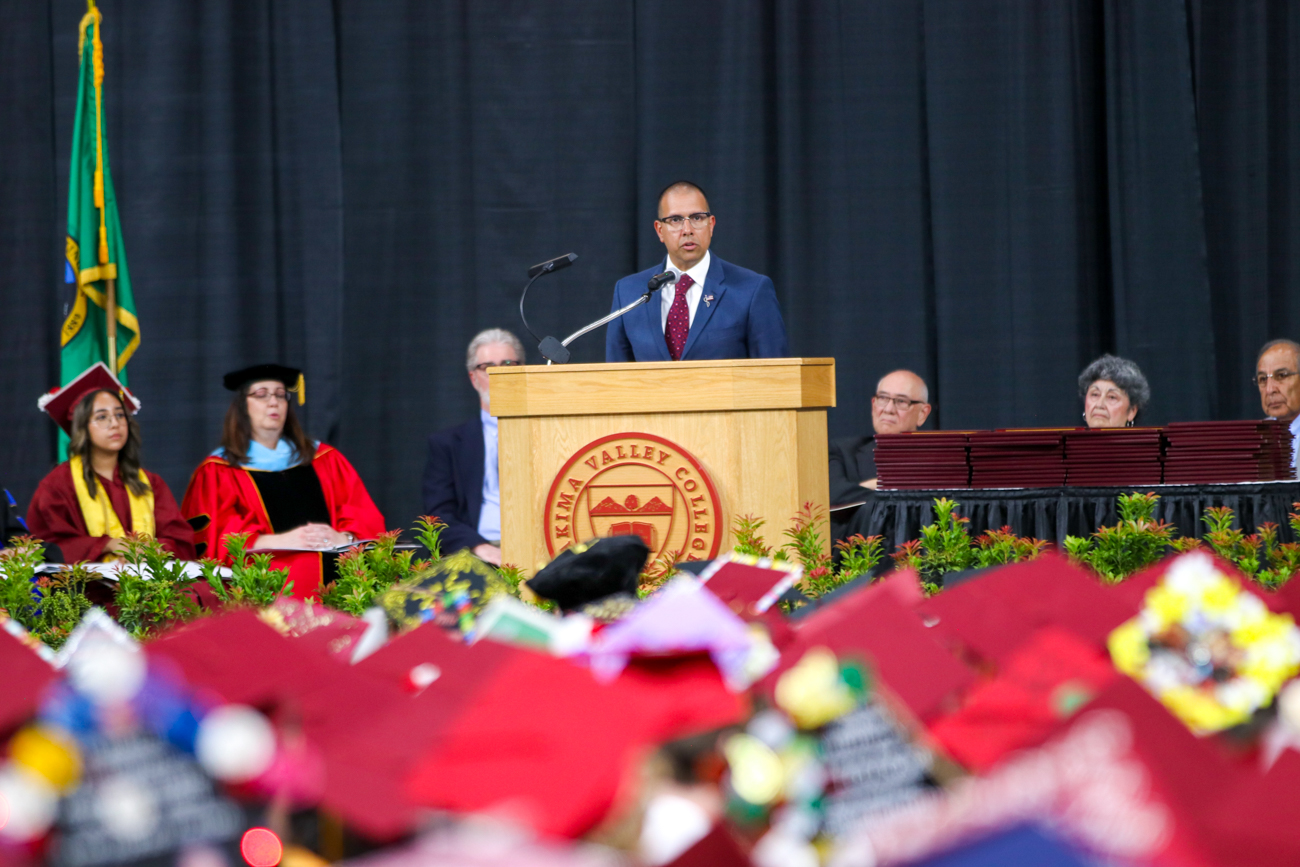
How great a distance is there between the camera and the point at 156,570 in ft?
6.21

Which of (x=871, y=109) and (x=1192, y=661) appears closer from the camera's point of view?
(x=1192, y=661)

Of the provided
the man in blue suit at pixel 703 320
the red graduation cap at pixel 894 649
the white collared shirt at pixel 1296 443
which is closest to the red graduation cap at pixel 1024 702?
the red graduation cap at pixel 894 649

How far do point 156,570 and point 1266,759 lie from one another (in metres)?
1.73

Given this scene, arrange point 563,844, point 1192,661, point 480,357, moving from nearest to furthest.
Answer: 1. point 563,844
2. point 1192,661
3. point 480,357

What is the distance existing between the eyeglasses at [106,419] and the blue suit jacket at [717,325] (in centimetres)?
226

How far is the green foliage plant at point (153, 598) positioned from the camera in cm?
182

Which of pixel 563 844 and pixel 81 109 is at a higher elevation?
pixel 81 109

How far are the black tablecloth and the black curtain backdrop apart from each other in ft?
7.10

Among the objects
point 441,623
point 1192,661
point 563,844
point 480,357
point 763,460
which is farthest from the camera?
point 480,357

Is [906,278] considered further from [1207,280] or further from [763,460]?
[763,460]

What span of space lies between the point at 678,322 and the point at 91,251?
122 inches

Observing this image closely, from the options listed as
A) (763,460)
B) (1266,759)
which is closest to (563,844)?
(1266,759)

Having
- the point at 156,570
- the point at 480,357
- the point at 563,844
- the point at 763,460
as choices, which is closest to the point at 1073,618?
the point at 563,844

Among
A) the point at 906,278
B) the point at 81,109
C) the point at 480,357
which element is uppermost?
the point at 81,109
